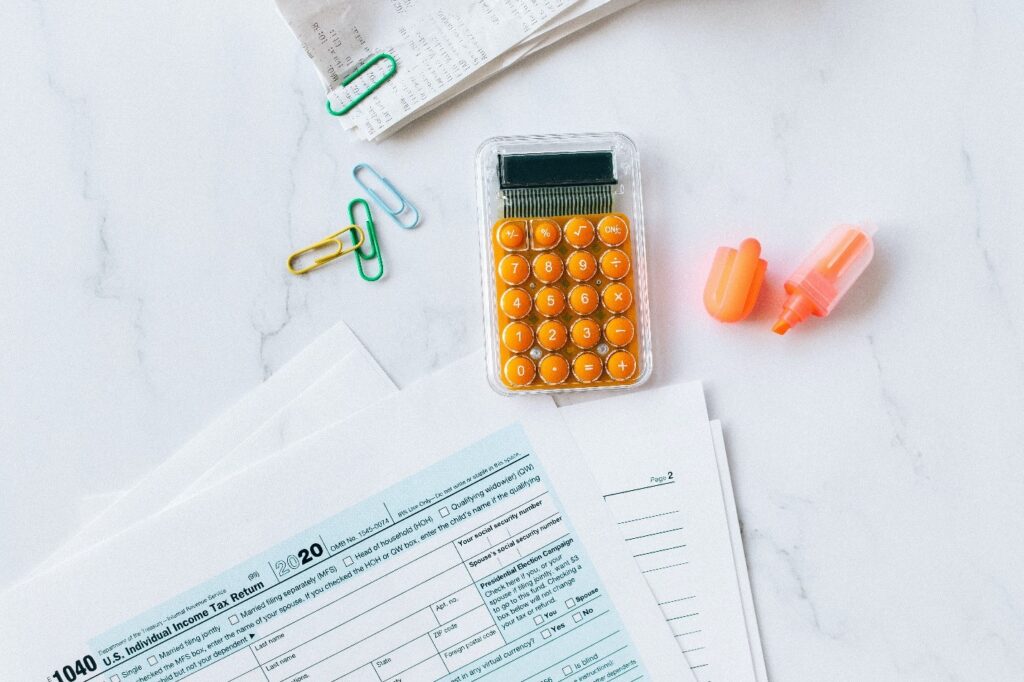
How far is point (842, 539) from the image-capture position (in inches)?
25.7

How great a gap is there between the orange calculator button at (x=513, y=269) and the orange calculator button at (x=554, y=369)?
60mm

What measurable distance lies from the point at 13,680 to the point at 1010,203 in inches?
31.6

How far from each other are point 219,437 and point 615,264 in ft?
1.02

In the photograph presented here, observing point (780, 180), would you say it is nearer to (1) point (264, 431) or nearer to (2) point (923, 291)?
(2) point (923, 291)

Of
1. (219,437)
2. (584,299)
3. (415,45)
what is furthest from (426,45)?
(219,437)

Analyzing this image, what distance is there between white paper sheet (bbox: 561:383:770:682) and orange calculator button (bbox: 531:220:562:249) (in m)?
0.12

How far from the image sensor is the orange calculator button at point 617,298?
2.05 ft

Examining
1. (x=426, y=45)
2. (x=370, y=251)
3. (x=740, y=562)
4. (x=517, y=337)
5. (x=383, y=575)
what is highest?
(x=426, y=45)

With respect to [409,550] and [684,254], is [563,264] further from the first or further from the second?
[409,550]

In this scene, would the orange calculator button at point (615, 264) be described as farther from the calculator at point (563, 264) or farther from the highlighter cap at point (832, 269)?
the highlighter cap at point (832, 269)

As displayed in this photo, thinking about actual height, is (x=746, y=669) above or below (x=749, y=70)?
below

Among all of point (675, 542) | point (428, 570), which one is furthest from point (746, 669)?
point (428, 570)

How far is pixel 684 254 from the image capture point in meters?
0.65

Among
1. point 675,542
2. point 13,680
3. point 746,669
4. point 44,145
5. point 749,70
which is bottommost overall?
point 746,669
